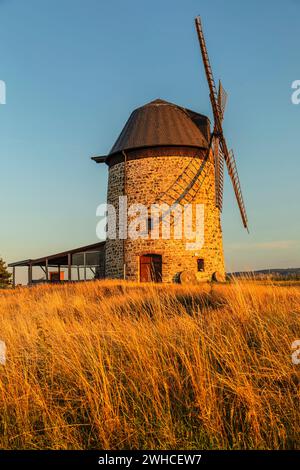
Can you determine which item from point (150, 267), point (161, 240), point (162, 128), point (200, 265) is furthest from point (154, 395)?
point (162, 128)

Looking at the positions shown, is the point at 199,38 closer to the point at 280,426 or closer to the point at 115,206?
the point at 115,206

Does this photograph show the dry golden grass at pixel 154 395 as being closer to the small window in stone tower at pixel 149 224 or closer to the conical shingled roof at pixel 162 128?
the small window in stone tower at pixel 149 224

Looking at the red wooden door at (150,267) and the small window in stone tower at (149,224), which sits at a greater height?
the small window in stone tower at (149,224)

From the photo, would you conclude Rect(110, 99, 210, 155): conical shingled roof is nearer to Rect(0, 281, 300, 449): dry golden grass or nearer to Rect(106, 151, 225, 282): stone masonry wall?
Rect(106, 151, 225, 282): stone masonry wall

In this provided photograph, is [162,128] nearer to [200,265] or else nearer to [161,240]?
[161,240]

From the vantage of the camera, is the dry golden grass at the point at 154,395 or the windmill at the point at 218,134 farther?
the windmill at the point at 218,134

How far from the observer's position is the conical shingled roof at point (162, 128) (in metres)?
18.5

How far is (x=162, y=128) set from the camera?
19.0 metres

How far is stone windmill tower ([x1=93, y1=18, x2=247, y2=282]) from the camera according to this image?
1798cm

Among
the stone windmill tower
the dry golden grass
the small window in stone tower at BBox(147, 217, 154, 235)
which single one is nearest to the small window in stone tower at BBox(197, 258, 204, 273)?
the stone windmill tower

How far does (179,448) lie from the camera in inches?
104

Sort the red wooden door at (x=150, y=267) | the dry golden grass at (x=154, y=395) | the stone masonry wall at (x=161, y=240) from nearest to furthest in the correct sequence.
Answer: the dry golden grass at (x=154, y=395)
the stone masonry wall at (x=161, y=240)
the red wooden door at (x=150, y=267)

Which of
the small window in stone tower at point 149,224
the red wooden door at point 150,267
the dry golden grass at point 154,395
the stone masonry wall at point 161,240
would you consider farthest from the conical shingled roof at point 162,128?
the dry golden grass at point 154,395
